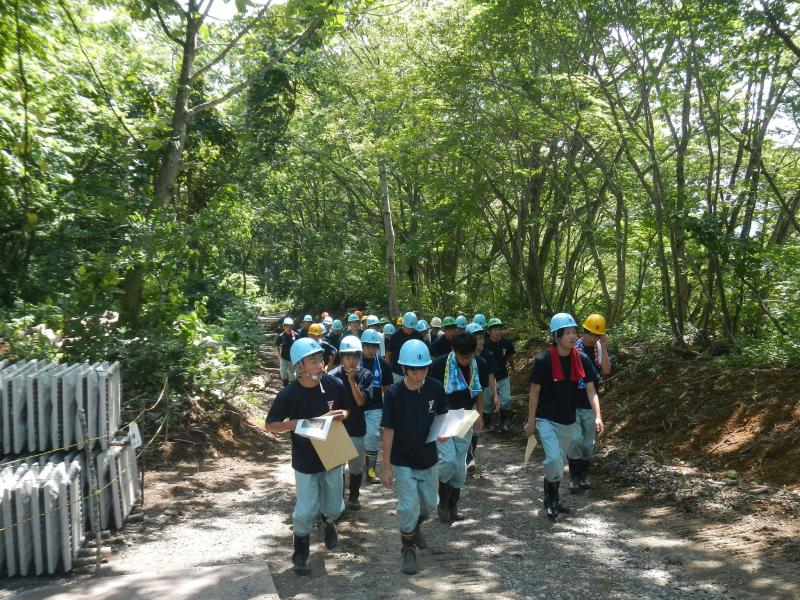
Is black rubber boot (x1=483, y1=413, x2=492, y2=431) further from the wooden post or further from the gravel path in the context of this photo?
the wooden post

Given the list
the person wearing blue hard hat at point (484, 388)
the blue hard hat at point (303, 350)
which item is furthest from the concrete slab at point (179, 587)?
the person wearing blue hard hat at point (484, 388)

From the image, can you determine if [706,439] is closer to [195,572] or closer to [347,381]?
[347,381]

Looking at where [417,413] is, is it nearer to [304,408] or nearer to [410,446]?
[410,446]

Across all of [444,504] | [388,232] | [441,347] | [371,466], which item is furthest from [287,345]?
[444,504]

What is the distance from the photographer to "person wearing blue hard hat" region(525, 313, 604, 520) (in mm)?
6543

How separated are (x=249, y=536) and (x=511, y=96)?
9.33m

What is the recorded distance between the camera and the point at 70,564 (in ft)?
17.1

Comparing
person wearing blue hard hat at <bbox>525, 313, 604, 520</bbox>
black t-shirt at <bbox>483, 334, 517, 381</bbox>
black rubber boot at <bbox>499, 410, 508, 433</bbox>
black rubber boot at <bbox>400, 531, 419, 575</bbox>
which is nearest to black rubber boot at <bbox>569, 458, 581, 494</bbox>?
person wearing blue hard hat at <bbox>525, 313, 604, 520</bbox>

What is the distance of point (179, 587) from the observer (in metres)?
4.77

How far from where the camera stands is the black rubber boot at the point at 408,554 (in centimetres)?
532

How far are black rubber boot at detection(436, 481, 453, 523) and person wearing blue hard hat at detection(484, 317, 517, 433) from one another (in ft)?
13.2

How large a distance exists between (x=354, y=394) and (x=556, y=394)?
2.04 metres

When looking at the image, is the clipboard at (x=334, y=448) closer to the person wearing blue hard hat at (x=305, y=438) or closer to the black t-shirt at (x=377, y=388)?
the person wearing blue hard hat at (x=305, y=438)

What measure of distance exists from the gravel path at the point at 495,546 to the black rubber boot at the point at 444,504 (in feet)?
0.47
